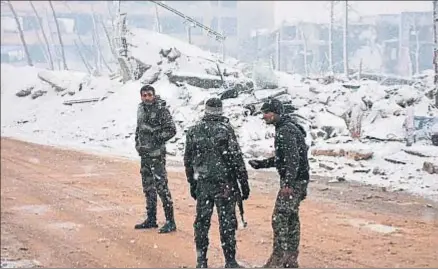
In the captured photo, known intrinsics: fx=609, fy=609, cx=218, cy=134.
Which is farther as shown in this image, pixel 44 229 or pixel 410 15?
pixel 410 15

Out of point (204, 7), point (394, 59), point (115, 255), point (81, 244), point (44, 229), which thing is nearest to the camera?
point (115, 255)

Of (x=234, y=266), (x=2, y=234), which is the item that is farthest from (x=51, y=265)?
(x=234, y=266)

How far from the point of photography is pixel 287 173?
5.35 meters

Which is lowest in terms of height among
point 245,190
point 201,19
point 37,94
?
point 37,94

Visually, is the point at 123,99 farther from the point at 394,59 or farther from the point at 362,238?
the point at 362,238

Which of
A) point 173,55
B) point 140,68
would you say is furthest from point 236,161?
point 140,68

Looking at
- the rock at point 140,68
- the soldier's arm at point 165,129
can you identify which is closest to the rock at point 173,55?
the rock at point 140,68

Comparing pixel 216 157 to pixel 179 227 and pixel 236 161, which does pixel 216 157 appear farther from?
pixel 179 227

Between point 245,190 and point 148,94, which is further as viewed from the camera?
point 148,94

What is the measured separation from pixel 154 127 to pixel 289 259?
244cm

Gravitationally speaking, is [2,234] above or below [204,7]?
below

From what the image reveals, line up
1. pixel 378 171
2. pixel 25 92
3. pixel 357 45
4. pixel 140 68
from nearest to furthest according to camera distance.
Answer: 1. pixel 378 171
2. pixel 25 92
3. pixel 140 68
4. pixel 357 45

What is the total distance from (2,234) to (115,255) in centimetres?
163

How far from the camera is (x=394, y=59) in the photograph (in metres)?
26.7
